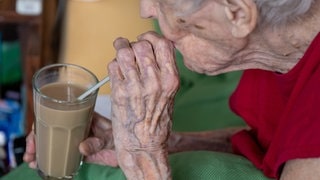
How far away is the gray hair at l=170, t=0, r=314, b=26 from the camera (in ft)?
2.87

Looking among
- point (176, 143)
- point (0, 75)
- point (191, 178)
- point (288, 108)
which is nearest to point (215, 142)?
point (176, 143)

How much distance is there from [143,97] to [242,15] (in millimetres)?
207

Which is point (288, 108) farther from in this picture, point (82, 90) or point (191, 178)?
point (82, 90)

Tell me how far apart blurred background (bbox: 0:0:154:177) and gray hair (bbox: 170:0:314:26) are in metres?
0.58

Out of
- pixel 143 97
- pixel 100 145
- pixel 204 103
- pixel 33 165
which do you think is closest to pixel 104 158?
pixel 100 145

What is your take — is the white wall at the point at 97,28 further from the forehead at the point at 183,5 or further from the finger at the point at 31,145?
the forehead at the point at 183,5

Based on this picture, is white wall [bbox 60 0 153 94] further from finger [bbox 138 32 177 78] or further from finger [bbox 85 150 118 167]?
finger [bbox 138 32 177 78]

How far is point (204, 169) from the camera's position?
109 cm

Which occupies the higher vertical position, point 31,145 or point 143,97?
point 143,97

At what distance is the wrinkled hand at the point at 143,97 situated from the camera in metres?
0.96

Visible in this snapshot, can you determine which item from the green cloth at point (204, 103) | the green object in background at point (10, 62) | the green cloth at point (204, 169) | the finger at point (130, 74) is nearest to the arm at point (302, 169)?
the green cloth at point (204, 169)

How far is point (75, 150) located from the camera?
44.8 inches

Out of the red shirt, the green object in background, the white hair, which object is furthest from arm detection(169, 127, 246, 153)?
the green object in background

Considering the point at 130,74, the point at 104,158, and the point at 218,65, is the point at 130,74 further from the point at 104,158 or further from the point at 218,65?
the point at 104,158
